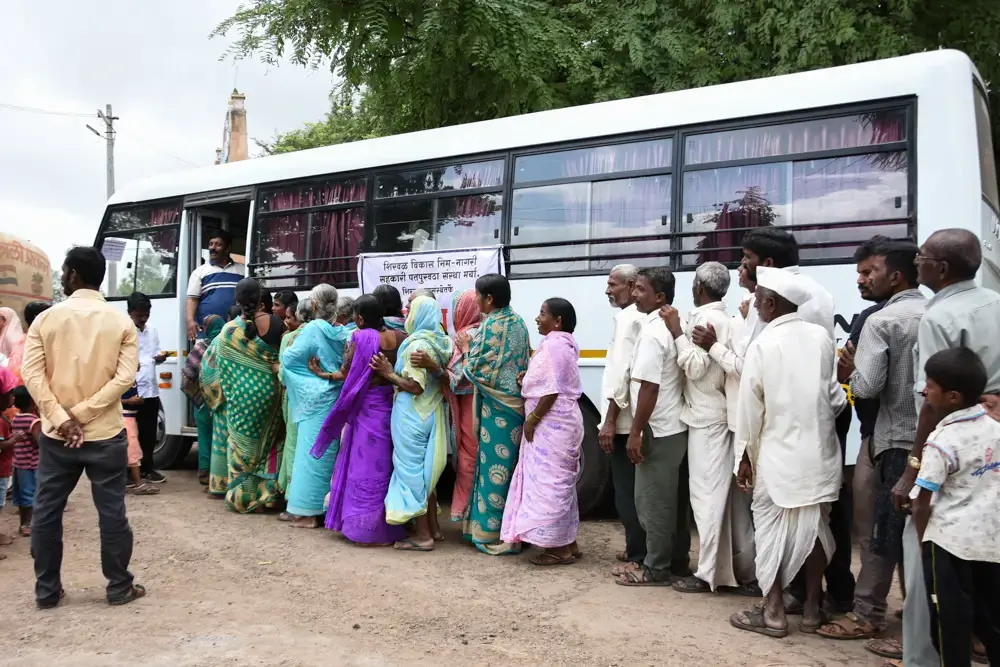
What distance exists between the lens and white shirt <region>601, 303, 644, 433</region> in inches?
179

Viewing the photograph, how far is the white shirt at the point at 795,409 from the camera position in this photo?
3.60 meters

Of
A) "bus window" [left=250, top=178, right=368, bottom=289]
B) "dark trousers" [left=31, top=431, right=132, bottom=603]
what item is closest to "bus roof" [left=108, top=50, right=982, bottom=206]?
"bus window" [left=250, top=178, right=368, bottom=289]

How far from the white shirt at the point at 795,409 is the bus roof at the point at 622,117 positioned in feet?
7.64

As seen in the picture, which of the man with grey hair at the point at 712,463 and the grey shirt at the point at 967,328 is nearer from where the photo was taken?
the grey shirt at the point at 967,328

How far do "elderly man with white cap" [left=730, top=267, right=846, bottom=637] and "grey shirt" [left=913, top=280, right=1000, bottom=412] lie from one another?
22.4 inches

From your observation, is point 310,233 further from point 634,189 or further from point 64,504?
point 64,504

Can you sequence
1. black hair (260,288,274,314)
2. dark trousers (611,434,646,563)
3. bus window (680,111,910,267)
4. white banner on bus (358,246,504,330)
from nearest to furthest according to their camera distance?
dark trousers (611,434,646,563) < bus window (680,111,910,267) < black hair (260,288,274,314) < white banner on bus (358,246,504,330)

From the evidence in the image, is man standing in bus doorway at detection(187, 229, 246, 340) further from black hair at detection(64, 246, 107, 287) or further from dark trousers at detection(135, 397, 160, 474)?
black hair at detection(64, 246, 107, 287)

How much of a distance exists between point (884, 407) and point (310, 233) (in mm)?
5463

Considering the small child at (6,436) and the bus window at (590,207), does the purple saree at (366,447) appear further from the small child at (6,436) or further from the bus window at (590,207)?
the small child at (6,436)


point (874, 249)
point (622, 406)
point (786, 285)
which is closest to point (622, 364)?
point (622, 406)

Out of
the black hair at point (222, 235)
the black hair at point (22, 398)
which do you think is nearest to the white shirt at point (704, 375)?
the black hair at point (22, 398)

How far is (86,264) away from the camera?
4.16 m

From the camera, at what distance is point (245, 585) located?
178 inches
